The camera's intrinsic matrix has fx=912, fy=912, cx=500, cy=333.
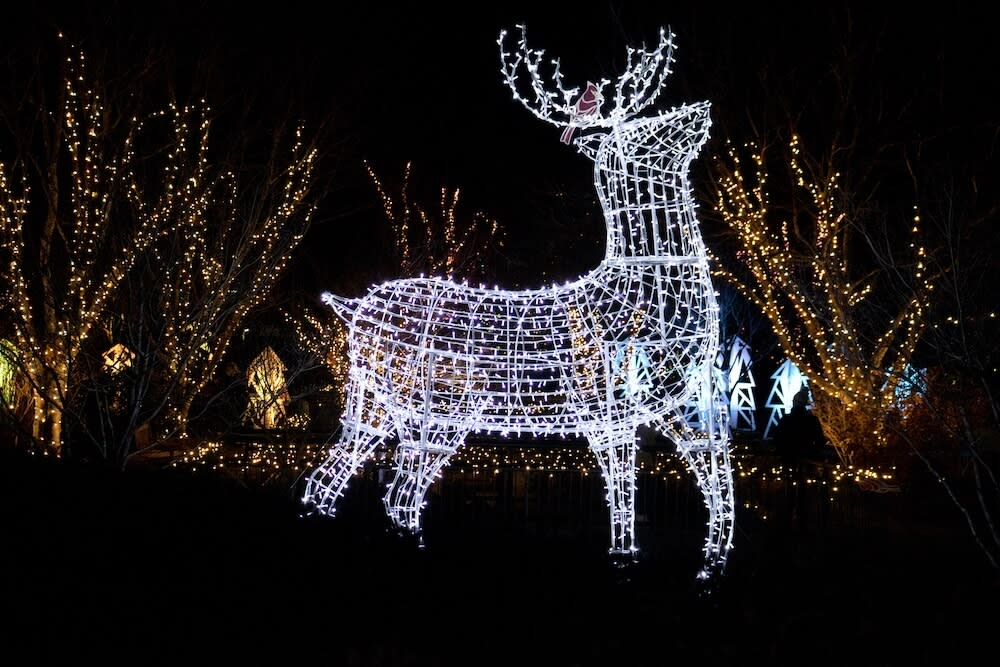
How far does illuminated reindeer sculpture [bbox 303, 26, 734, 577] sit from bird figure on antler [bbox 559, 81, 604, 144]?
0.04 ft

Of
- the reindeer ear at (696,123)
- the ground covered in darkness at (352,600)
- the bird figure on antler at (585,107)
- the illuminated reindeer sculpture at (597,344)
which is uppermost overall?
the bird figure on antler at (585,107)

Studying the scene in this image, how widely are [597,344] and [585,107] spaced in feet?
5.84

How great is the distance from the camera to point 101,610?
332 cm

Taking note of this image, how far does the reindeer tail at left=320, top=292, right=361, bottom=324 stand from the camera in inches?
269

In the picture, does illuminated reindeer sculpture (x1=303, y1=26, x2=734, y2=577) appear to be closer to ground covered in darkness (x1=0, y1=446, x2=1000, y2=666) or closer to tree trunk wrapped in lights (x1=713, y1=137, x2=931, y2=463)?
Result: ground covered in darkness (x1=0, y1=446, x2=1000, y2=666)

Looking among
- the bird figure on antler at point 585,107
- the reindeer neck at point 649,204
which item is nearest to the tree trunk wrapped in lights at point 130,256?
the bird figure on antler at point 585,107

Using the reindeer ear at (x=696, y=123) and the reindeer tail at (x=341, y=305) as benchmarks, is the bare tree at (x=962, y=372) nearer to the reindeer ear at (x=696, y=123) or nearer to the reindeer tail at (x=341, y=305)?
the reindeer ear at (x=696, y=123)

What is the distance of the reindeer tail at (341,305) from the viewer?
269 inches

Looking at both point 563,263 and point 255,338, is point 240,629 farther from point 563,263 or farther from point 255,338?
point 563,263

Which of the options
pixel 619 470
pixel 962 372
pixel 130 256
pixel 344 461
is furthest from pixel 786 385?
pixel 344 461

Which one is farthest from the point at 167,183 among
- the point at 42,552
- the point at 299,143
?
the point at 42,552

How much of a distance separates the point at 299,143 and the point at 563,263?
9.92 meters

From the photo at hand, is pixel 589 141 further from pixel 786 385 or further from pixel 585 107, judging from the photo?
pixel 786 385

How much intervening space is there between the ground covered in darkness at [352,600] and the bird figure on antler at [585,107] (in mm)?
3164
